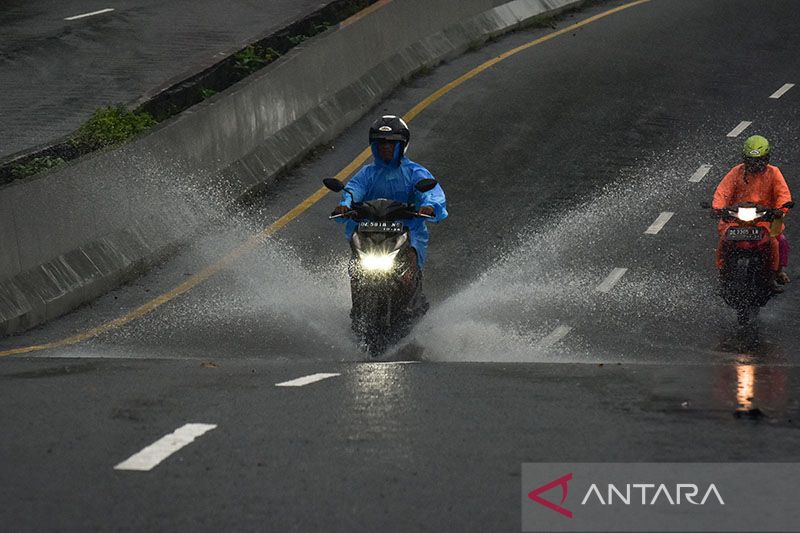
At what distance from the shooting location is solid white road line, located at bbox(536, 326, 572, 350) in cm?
1409

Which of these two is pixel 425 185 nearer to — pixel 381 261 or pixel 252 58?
pixel 381 261

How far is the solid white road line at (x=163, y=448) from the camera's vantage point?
26.1 feet

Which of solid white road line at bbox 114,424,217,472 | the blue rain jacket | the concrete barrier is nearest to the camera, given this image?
solid white road line at bbox 114,424,217,472

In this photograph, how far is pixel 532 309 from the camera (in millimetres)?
15477

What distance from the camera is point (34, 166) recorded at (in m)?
17.2

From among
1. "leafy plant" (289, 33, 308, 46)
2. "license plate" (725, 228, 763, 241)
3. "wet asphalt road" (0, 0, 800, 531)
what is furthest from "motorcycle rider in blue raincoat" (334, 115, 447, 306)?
"leafy plant" (289, 33, 308, 46)

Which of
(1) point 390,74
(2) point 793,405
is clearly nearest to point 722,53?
(1) point 390,74

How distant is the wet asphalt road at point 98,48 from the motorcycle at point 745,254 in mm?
9158

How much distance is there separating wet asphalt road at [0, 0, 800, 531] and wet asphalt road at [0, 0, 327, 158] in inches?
136

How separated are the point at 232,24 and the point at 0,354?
1619 centimetres

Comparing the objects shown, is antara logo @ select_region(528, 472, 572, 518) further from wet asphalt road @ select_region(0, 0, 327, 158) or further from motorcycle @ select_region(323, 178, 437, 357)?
wet asphalt road @ select_region(0, 0, 327, 158)

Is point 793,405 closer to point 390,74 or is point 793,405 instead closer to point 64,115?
point 64,115

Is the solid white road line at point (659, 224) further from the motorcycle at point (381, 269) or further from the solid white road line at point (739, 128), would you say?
the motorcycle at point (381, 269)

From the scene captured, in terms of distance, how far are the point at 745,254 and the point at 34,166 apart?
25.8 feet
